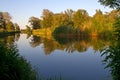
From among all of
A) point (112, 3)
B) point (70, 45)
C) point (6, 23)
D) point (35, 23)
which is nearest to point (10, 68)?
point (112, 3)

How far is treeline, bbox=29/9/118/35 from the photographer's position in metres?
49.8

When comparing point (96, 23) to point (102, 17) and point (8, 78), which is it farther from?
point (8, 78)

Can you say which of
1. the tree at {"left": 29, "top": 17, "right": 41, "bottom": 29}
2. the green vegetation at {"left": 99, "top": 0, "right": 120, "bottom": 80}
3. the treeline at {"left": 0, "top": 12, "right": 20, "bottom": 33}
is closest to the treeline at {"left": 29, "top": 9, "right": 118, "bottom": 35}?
the tree at {"left": 29, "top": 17, "right": 41, "bottom": 29}

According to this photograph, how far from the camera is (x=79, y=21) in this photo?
222 feet

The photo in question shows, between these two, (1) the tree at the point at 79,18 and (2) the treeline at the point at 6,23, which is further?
(2) the treeline at the point at 6,23

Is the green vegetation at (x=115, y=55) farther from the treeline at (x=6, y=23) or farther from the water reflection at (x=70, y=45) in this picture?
the treeline at (x=6, y=23)

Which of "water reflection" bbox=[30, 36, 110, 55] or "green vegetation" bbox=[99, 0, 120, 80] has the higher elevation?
"green vegetation" bbox=[99, 0, 120, 80]

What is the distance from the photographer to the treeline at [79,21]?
49781mm

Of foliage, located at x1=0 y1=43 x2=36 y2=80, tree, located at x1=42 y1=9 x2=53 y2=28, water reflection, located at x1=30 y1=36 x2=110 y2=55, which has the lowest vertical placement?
water reflection, located at x1=30 y1=36 x2=110 y2=55

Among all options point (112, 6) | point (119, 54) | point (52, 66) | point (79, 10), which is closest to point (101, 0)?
point (112, 6)

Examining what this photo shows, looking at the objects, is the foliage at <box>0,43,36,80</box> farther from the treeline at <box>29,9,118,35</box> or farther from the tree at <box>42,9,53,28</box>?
the tree at <box>42,9,53,28</box>

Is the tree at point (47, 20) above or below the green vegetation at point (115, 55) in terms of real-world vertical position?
above

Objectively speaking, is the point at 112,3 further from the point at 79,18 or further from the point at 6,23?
the point at 6,23

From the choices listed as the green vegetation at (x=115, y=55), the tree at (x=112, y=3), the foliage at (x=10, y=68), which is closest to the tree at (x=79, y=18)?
the tree at (x=112, y=3)
